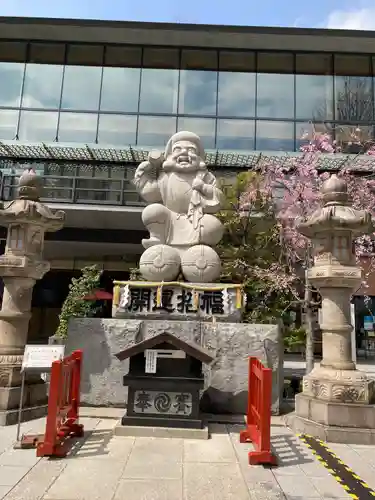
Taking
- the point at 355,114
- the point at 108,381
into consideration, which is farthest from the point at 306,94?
the point at 108,381

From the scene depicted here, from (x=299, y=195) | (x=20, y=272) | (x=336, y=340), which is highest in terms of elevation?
Result: (x=299, y=195)

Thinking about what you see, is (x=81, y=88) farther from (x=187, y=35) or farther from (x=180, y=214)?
(x=180, y=214)

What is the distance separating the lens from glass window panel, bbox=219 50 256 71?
1903 centimetres

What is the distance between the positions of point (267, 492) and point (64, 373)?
270 centimetres

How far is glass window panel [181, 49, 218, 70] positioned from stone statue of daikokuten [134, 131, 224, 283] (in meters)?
11.5

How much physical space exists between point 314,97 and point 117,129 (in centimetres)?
866

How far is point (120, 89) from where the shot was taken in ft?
60.8

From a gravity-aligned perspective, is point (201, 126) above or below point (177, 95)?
below

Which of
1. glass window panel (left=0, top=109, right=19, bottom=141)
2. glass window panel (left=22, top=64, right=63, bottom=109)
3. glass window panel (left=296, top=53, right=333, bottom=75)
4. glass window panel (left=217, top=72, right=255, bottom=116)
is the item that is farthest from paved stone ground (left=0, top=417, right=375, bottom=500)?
glass window panel (left=296, top=53, right=333, bottom=75)

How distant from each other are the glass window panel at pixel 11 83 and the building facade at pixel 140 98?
0.05 m

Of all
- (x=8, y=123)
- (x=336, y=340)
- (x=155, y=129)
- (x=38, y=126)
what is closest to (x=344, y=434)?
(x=336, y=340)

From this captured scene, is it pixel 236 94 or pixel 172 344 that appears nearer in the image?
pixel 172 344

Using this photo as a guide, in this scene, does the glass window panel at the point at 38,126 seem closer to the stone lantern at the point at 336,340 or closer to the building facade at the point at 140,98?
the building facade at the point at 140,98

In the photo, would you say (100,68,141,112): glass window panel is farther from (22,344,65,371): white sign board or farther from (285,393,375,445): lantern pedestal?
(285,393,375,445): lantern pedestal
